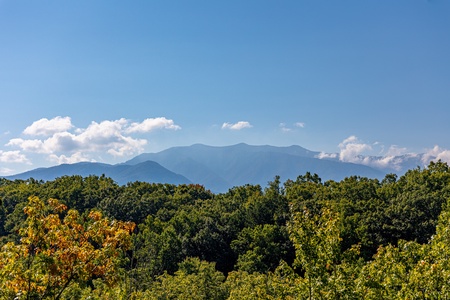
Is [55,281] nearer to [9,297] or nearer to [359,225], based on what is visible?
[9,297]

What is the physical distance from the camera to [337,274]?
12289 mm

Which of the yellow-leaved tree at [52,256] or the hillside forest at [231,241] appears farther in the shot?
the hillside forest at [231,241]

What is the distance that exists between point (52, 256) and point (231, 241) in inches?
2322

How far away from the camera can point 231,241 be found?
6625cm

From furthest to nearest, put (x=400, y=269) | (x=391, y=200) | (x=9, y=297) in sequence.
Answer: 1. (x=391, y=200)
2. (x=400, y=269)
3. (x=9, y=297)

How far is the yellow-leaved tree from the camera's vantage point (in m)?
9.05

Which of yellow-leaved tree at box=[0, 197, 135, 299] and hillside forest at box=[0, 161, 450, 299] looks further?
hillside forest at box=[0, 161, 450, 299]

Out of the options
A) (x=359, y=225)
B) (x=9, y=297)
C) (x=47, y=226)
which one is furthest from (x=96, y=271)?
(x=359, y=225)

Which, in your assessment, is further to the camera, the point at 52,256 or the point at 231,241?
the point at 231,241

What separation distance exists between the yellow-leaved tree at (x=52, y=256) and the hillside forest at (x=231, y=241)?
1.4 inches

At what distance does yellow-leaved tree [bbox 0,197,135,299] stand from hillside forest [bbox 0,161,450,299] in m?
0.04

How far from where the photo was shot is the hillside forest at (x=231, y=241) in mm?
9695

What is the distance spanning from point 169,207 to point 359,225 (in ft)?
133

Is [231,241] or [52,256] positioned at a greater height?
[52,256]
